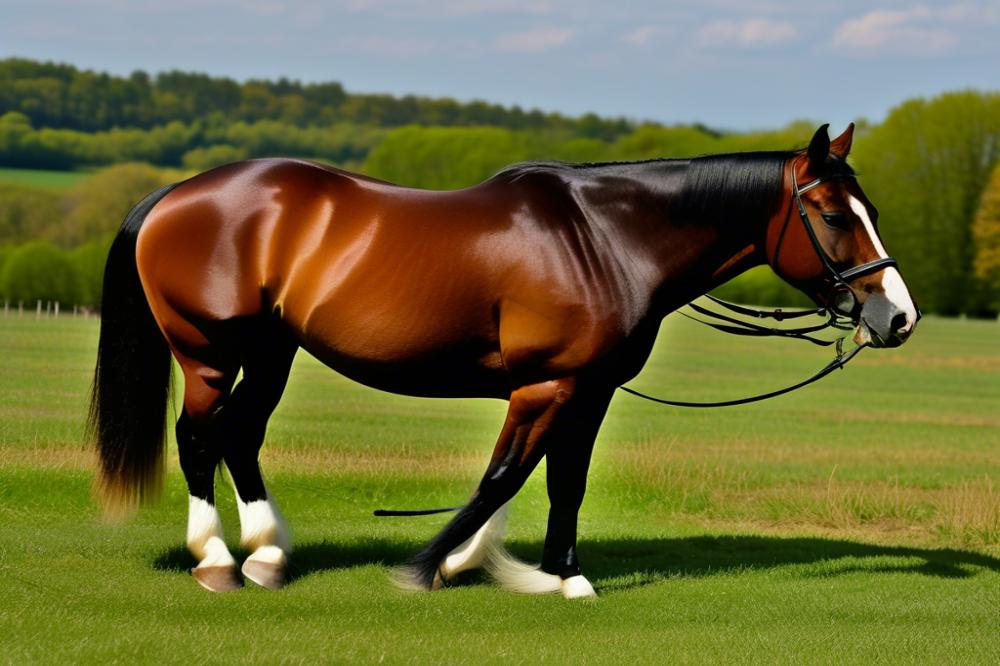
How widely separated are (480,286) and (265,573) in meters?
2.14

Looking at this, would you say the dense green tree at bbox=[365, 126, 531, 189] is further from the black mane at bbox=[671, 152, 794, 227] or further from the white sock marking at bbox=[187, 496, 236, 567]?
the black mane at bbox=[671, 152, 794, 227]

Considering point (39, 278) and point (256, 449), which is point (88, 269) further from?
point (256, 449)

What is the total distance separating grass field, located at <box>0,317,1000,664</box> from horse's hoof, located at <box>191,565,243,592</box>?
0.08m

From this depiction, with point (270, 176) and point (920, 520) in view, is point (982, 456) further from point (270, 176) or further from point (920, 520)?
point (270, 176)

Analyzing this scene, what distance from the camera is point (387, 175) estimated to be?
11044 centimetres

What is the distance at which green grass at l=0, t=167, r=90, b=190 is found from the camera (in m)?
76.7

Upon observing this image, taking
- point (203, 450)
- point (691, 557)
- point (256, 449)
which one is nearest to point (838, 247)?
point (691, 557)

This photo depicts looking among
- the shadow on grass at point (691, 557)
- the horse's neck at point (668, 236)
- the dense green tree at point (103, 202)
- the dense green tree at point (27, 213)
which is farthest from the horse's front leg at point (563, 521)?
the dense green tree at point (27, 213)

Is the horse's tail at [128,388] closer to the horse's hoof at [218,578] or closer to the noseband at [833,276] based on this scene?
the horse's hoof at [218,578]

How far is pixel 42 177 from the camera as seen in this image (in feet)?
262

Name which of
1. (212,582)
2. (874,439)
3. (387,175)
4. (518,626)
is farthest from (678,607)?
(387,175)

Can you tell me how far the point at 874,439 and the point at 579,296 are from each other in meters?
15.6

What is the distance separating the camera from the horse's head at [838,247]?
7.13m

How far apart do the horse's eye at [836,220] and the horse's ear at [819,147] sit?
305mm
